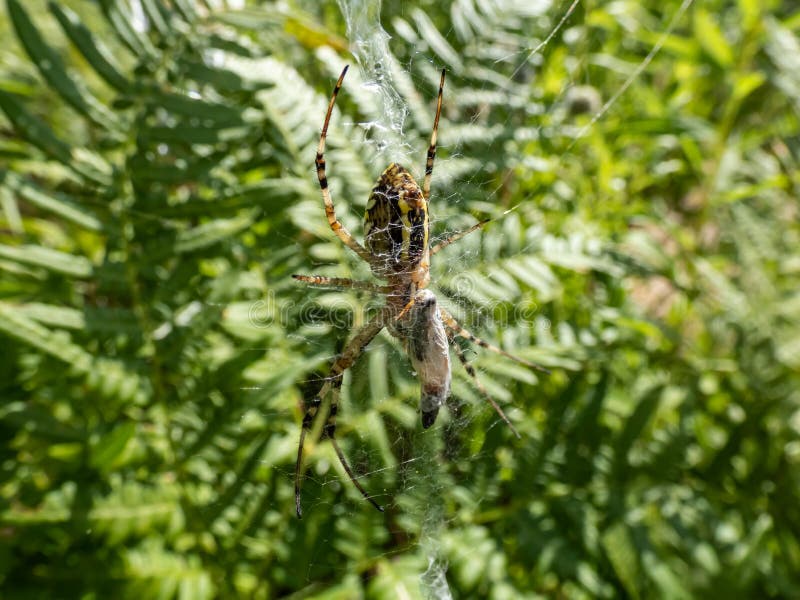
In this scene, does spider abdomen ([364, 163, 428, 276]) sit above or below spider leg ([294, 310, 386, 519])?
Result: above

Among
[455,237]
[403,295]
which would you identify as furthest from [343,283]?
[455,237]

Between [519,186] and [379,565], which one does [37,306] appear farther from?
[519,186]

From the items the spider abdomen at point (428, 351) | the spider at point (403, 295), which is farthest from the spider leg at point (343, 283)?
the spider abdomen at point (428, 351)

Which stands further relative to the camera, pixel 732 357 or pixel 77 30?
pixel 732 357

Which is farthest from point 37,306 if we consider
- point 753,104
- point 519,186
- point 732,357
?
point 753,104

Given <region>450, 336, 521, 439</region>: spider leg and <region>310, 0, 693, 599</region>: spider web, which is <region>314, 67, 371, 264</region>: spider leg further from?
<region>450, 336, 521, 439</region>: spider leg

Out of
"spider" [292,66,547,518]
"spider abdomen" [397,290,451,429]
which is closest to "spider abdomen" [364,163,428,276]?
"spider" [292,66,547,518]
